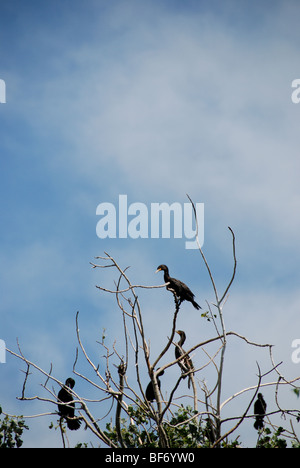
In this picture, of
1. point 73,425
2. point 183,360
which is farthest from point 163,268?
point 73,425

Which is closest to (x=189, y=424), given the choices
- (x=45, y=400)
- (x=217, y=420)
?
(x=217, y=420)

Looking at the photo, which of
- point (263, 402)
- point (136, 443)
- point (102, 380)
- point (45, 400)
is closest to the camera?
point (45, 400)

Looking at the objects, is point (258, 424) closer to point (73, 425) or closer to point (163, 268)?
point (73, 425)

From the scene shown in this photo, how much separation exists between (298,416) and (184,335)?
7.67ft

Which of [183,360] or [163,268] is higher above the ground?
[163,268]

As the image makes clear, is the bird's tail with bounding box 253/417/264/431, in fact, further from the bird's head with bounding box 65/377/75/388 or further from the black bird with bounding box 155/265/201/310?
the bird's head with bounding box 65/377/75/388

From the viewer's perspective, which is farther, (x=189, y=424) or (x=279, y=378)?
(x=189, y=424)

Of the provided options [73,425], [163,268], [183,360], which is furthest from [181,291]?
[73,425]

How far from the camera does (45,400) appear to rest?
22.5ft

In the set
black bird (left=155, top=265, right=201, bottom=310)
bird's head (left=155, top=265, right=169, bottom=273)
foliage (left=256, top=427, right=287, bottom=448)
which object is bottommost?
foliage (left=256, top=427, right=287, bottom=448)

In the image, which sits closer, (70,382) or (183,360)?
(183,360)

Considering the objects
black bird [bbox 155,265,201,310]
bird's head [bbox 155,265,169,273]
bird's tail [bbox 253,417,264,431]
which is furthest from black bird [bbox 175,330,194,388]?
bird's head [bbox 155,265,169,273]
